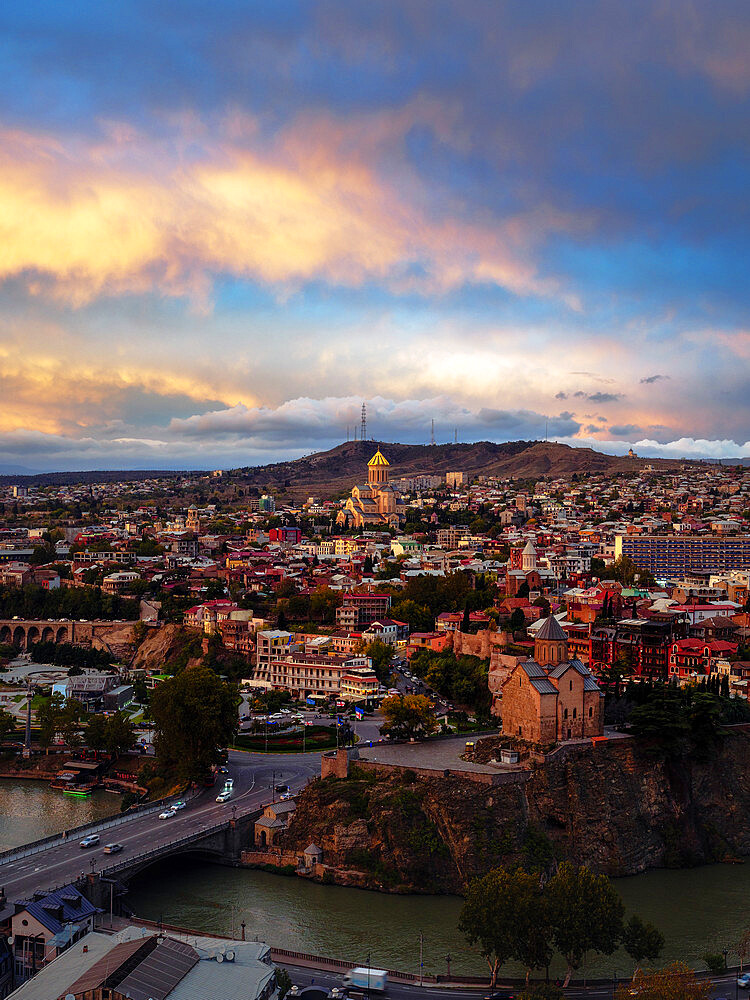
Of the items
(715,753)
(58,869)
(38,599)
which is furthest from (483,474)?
(58,869)

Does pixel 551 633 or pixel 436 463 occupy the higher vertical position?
pixel 436 463

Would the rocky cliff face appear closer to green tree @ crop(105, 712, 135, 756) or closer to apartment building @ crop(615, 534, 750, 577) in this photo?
green tree @ crop(105, 712, 135, 756)

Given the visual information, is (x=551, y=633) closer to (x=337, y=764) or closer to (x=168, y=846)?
(x=337, y=764)

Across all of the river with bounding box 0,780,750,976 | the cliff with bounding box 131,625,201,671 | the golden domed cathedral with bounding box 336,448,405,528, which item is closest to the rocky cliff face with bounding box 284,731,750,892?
the river with bounding box 0,780,750,976

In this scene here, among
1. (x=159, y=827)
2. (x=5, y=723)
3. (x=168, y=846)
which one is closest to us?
(x=168, y=846)

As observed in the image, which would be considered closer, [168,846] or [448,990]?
[448,990]

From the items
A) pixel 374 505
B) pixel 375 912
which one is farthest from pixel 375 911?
pixel 374 505
